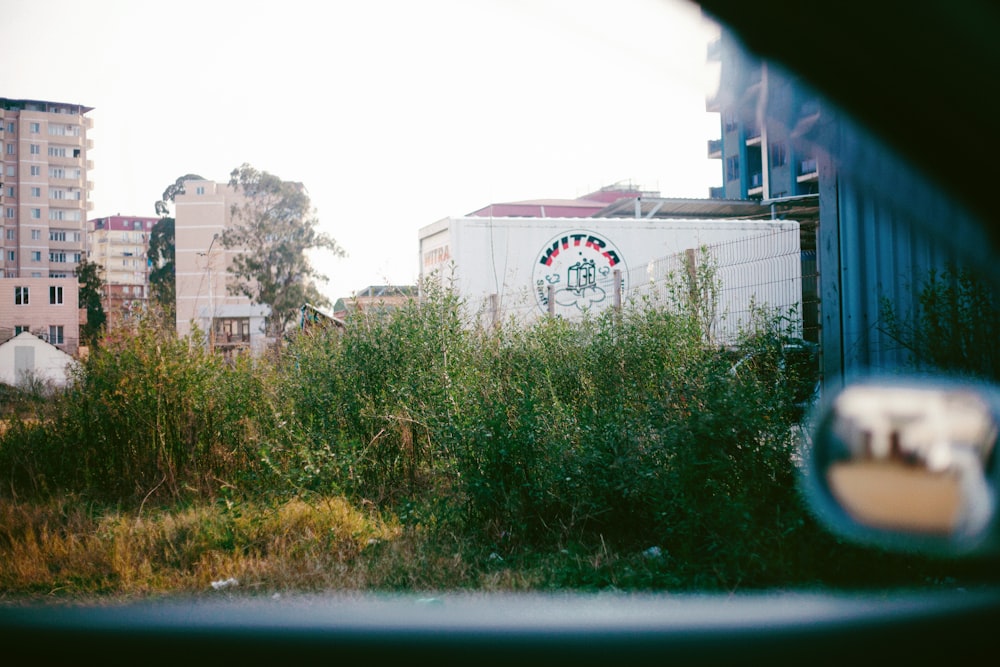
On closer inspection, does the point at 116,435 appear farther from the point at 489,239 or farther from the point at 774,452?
the point at 489,239

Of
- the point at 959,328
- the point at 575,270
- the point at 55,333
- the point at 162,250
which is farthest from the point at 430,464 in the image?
the point at 162,250

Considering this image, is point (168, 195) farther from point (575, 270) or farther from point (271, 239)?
point (575, 270)

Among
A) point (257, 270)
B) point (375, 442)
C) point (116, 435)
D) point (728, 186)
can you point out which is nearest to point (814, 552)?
point (375, 442)

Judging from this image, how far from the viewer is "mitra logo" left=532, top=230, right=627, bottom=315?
14.0 metres

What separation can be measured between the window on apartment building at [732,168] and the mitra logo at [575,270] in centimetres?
3208

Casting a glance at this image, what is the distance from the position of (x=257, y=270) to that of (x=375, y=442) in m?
35.4

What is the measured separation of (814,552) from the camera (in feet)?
13.5

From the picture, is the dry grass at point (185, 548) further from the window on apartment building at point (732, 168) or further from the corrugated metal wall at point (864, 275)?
the window on apartment building at point (732, 168)

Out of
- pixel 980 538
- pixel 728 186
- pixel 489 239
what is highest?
pixel 728 186

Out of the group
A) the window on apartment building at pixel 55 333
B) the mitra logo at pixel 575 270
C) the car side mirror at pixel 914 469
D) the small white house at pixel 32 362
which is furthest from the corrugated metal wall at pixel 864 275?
the window on apartment building at pixel 55 333

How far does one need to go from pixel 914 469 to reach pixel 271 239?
3910 cm

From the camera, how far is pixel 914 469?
142 inches

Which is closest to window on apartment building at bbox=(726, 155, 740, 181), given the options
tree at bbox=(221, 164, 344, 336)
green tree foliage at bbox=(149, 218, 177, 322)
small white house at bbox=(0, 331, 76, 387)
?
tree at bbox=(221, 164, 344, 336)

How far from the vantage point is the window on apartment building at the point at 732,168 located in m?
44.3
